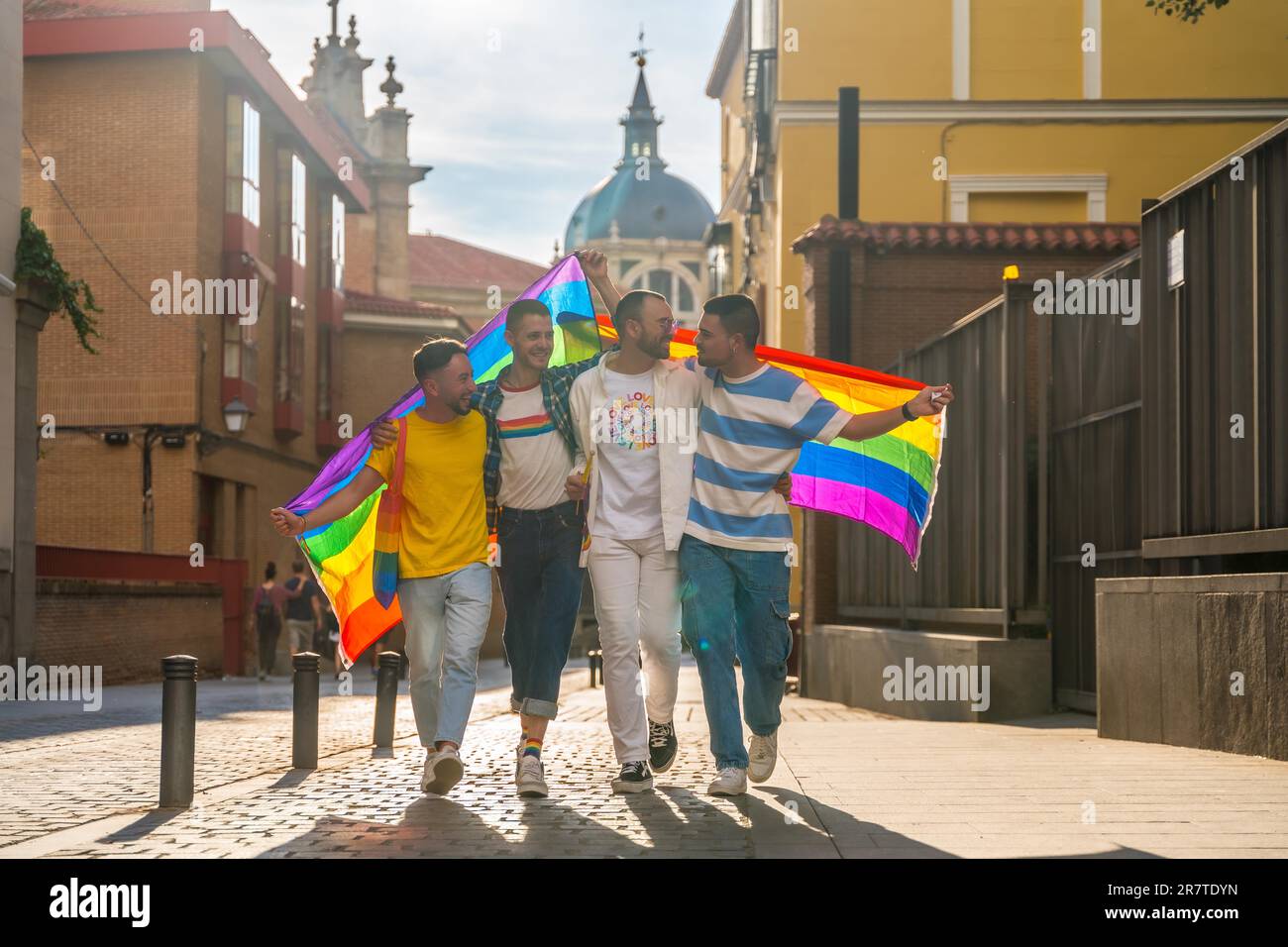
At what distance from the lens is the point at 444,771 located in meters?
7.23

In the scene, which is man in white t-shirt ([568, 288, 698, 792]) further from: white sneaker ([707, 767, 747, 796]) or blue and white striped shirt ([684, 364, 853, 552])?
white sneaker ([707, 767, 747, 796])

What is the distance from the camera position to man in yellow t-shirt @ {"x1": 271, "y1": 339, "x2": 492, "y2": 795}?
24.3 ft

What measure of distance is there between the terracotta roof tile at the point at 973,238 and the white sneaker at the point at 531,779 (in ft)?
46.1

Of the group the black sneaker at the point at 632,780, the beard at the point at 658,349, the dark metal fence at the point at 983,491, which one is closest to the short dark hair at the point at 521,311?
the beard at the point at 658,349

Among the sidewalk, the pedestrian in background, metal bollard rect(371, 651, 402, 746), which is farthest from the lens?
the pedestrian in background

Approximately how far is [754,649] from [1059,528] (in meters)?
5.60

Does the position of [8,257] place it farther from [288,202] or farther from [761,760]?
[288,202]

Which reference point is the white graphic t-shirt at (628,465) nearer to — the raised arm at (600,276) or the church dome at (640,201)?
the raised arm at (600,276)

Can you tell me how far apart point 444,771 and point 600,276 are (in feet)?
7.45

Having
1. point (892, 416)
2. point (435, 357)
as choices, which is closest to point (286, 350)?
point (435, 357)

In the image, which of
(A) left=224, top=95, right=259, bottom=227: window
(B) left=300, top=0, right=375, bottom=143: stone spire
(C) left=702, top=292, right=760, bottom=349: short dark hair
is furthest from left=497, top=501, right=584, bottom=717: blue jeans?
(B) left=300, top=0, right=375, bottom=143: stone spire

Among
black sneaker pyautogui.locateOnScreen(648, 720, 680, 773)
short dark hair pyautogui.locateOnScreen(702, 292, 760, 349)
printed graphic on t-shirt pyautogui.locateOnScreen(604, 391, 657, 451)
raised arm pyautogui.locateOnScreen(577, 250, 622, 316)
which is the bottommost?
black sneaker pyautogui.locateOnScreen(648, 720, 680, 773)

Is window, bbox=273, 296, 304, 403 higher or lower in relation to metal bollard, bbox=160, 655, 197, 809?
higher

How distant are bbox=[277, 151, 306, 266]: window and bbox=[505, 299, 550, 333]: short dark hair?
2980 centimetres
